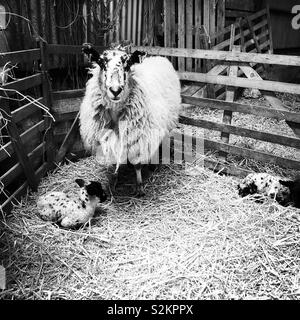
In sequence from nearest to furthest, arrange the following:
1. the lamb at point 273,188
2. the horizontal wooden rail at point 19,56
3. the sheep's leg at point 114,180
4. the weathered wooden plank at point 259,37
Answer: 1. the horizontal wooden rail at point 19,56
2. the lamb at point 273,188
3. the sheep's leg at point 114,180
4. the weathered wooden plank at point 259,37

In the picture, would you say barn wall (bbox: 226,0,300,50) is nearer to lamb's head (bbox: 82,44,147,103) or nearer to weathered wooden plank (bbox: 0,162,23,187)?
lamb's head (bbox: 82,44,147,103)

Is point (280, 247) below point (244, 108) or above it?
below

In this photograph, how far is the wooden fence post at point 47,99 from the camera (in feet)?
13.4

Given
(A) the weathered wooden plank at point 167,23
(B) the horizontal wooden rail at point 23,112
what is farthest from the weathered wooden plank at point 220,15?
(B) the horizontal wooden rail at point 23,112

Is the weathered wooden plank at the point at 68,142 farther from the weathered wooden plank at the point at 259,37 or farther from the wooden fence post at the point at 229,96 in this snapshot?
the weathered wooden plank at the point at 259,37

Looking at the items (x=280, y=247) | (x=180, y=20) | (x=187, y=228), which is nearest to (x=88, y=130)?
(x=187, y=228)

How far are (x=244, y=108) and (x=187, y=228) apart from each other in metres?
1.88

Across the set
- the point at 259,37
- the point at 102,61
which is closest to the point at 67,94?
the point at 102,61

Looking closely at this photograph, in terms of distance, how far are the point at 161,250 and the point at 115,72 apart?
1.88m

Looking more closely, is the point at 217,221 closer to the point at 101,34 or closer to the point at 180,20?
the point at 101,34

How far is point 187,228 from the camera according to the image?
3537mm

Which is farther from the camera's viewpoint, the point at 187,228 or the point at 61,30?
the point at 61,30
